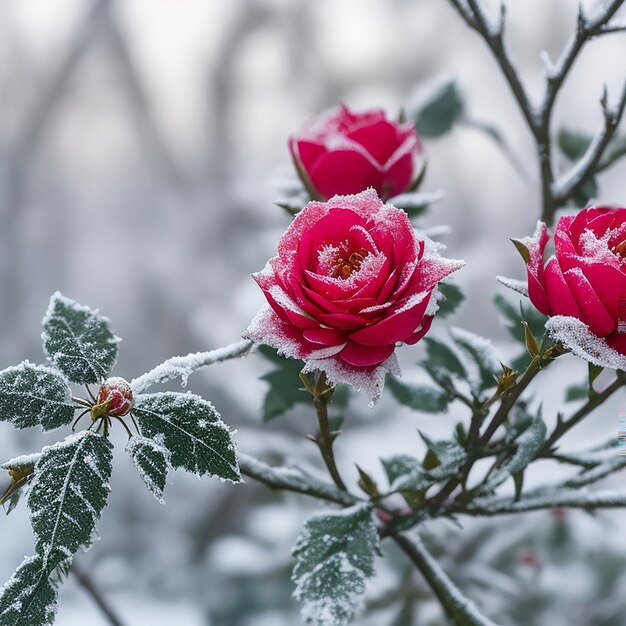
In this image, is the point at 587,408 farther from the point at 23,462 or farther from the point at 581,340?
the point at 23,462

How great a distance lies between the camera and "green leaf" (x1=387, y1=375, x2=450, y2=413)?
393 mm

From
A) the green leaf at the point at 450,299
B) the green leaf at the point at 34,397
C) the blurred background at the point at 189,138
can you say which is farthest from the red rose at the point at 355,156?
the blurred background at the point at 189,138

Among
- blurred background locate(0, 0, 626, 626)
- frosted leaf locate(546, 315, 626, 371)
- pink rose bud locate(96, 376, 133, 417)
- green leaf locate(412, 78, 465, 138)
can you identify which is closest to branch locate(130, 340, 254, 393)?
pink rose bud locate(96, 376, 133, 417)

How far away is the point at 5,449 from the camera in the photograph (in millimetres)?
610

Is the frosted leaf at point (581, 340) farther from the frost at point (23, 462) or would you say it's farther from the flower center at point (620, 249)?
the frost at point (23, 462)

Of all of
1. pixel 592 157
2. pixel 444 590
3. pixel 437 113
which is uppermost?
pixel 437 113

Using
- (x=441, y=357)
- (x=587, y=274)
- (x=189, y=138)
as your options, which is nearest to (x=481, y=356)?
(x=441, y=357)

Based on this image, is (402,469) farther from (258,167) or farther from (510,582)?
(258,167)

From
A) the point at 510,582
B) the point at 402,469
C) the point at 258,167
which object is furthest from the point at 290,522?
the point at 258,167

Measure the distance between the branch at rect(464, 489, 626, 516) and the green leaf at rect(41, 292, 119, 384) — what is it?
16 centimetres

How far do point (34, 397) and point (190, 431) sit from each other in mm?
53

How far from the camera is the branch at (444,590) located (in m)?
0.33

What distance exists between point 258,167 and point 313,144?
2.59 ft

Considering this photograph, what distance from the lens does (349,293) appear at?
9.4 inches
